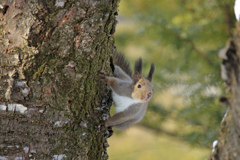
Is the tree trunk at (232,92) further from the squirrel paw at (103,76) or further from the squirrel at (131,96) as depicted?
the squirrel at (131,96)

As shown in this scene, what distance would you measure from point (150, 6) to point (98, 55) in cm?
188

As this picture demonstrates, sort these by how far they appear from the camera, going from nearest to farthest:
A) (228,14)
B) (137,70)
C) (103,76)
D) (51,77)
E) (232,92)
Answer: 1. (232,92)
2. (51,77)
3. (103,76)
4. (137,70)
5. (228,14)

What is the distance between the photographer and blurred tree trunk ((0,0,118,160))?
1125mm

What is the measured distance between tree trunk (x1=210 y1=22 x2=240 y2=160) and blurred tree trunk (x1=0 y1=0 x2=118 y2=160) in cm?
65

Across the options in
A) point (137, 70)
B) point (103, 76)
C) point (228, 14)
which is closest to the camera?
point (103, 76)

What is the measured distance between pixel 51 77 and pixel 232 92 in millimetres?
727

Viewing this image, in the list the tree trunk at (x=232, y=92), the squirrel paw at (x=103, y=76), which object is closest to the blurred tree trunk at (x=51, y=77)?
the squirrel paw at (x=103, y=76)

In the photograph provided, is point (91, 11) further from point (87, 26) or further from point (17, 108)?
point (17, 108)

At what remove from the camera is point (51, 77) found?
1.21 metres

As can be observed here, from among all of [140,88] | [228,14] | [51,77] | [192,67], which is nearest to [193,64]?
[192,67]

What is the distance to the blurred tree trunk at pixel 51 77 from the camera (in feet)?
3.69

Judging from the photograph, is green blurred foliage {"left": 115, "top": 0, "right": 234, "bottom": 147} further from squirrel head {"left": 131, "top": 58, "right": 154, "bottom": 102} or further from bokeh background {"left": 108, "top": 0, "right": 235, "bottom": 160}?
squirrel head {"left": 131, "top": 58, "right": 154, "bottom": 102}

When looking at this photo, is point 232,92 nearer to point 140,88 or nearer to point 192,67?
point 140,88

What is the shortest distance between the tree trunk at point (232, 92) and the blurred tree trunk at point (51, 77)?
0.65 metres
